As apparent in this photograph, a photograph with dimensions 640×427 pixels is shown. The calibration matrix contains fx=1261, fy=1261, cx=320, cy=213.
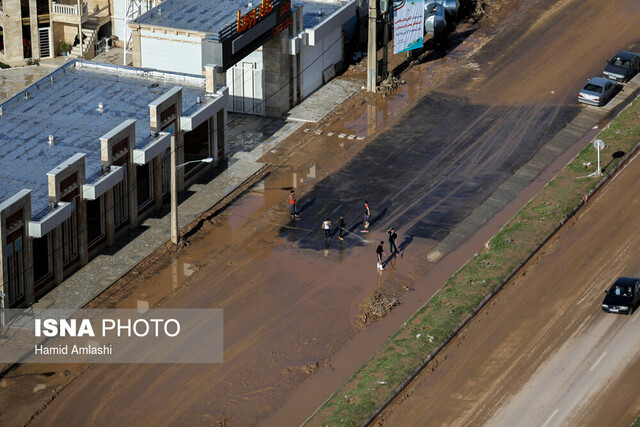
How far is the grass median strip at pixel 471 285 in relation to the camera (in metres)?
56.2

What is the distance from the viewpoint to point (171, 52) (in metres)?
82.6

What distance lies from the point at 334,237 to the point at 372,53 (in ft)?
74.5

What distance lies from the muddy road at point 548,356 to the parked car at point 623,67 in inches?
948

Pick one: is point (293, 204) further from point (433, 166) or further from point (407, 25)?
point (407, 25)

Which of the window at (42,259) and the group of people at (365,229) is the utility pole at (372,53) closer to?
the group of people at (365,229)

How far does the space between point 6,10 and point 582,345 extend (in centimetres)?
5129

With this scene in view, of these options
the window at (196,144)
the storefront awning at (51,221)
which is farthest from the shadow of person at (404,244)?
the storefront awning at (51,221)

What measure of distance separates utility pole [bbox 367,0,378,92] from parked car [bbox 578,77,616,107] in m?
14.6

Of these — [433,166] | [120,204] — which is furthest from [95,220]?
[433,166]

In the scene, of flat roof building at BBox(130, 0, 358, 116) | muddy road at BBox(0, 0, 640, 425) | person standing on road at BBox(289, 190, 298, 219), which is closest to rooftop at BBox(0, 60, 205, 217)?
flat roof building at BBox(130, 0, 358, 116)

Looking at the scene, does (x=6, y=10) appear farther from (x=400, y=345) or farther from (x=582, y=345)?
(x=582, y=345)

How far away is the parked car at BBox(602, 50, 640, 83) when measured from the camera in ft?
301

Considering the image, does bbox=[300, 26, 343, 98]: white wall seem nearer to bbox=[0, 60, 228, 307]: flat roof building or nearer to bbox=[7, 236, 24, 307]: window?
bbox=[0, 60, 228, 307]: flat roof building

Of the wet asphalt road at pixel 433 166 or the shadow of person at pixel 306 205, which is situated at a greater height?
the wet asphalt road at pixel 433 166
